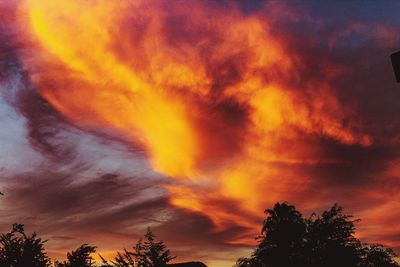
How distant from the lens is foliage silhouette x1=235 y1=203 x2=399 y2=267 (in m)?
33.3

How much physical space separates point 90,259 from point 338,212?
2215 cm

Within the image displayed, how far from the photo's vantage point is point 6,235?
35.5 meters

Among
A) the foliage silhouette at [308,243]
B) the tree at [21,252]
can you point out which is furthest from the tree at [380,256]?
the tree at [21,252]

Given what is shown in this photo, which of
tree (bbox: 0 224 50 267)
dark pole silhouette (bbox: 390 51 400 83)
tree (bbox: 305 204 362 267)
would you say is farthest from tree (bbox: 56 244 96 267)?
dark pole silhouette (bbox: 390 51 400 83)

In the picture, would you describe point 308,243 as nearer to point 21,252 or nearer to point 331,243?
point 331,243

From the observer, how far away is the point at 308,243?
115 ft

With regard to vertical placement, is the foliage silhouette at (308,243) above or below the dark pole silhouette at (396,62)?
above

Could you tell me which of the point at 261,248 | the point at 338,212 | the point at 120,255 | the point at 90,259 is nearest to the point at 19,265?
the point at 90,259

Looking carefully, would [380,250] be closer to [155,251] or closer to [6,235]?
[155,251]

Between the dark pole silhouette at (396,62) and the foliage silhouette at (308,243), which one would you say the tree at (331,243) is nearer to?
the foliage silhouette at (308,243)

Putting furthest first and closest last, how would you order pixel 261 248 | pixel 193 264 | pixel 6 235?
pixel 193 264
pixel 261 248
pixel 6 235

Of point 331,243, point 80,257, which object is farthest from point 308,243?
point 80,257

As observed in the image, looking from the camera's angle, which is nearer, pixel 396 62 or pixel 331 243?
pixel 396 62

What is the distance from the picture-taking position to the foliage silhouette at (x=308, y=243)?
3328 cm
